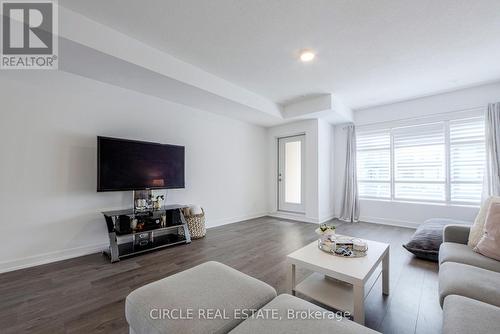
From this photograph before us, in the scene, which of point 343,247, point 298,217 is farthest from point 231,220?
point 343,247

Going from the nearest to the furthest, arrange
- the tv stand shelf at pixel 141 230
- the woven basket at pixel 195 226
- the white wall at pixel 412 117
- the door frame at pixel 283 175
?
the tv stand shelf at pixel 141 230
the woven basket at pixel 195 226
the white wall at pixel 412 117
the door frame at pixel 283 175

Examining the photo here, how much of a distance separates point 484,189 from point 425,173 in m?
A: 0.83

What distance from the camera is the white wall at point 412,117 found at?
370 cm

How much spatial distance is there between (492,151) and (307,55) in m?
3.54

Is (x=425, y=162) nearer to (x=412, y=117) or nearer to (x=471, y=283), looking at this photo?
(x=412, y=117)

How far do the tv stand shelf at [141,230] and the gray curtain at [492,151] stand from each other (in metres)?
4.98

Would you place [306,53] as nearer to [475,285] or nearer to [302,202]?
[475,285]

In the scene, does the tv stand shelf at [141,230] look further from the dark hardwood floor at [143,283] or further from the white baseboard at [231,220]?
the white baseboard at [231,220]

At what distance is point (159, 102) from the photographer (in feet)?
11.5

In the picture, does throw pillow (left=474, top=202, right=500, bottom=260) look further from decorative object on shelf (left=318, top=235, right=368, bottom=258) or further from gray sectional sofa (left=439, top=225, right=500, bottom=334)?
decorative object on shelf (left=318, top=235, right=368, bottom=258)

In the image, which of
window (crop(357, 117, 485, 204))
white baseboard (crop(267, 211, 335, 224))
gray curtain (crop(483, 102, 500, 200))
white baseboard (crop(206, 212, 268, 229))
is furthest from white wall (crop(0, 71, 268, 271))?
gray curtain (crop(483, 102, 500, 200))

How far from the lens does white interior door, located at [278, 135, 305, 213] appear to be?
16.7 feet

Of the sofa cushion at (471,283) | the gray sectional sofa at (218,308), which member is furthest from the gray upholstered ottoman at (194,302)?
the sofa cushion at (471,283)

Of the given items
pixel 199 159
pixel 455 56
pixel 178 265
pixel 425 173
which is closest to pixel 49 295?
pixel 178 265
